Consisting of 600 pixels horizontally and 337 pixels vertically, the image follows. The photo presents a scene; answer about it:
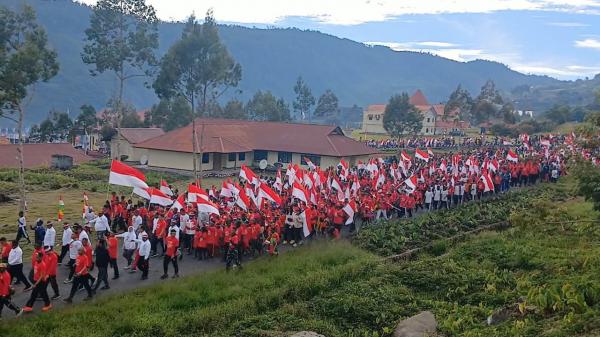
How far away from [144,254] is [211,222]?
3.24 meters

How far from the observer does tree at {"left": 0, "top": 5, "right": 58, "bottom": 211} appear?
76.4 ft

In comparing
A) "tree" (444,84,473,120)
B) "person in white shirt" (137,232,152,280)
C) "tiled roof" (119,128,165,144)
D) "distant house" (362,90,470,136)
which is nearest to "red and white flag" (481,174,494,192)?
"person in white shirt" (137,232,152,280)

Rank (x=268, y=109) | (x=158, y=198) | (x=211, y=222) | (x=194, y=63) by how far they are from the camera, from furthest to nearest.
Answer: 1. (x=268, y=109)
2. (x=194, y=63)
3. (x=158, y=198)
4. (x=211, y=222)

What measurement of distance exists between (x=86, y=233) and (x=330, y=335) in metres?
7.06

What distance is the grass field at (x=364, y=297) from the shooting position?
496 inches

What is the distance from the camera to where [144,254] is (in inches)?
622

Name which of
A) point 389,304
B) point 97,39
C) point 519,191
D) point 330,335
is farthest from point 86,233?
point 97,39

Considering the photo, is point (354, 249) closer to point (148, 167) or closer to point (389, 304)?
point (389, 304)

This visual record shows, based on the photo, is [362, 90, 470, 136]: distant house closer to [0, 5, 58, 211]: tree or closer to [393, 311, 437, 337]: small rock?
[0, 5, 58, 211]: tree

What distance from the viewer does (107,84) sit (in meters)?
168

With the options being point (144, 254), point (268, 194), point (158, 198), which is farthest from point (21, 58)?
point (144, 254)

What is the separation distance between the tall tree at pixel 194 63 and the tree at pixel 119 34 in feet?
12.8

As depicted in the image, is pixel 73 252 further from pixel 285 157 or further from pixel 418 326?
pixel 285 157

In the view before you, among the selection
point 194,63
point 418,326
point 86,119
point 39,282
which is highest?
point 194,63
